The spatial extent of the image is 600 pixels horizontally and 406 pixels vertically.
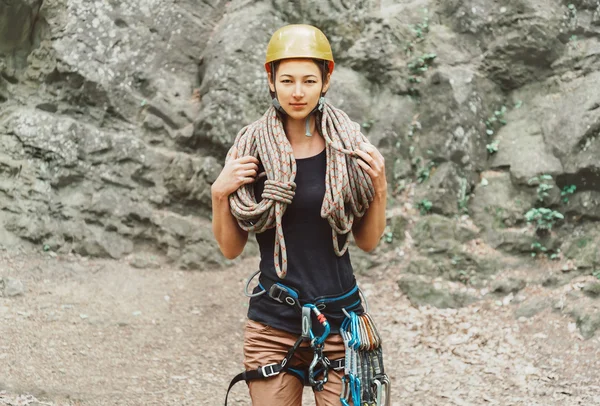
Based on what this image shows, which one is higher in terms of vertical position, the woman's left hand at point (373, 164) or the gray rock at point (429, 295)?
the woman's left hand at point (373, 164)

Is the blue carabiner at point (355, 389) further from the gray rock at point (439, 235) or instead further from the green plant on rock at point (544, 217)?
the green plant on rock at point (544, 217)

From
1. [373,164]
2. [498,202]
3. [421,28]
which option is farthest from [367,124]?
[373,164]

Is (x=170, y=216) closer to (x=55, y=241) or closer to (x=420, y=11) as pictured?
(x=55, y=241)

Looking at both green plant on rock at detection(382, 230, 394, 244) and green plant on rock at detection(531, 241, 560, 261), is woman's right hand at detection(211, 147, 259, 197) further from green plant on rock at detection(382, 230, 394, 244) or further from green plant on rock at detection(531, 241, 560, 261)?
green plant on rock at detection(531, 241, 560, 261)

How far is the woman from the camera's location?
7.80 ft

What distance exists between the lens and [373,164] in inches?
94.3

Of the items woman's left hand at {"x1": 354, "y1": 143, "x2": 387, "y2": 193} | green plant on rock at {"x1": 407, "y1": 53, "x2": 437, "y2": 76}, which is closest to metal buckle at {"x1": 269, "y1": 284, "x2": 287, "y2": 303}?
woman's left hand at {"x1": 354, "y1": 143, "x2": 387, "y2": 193}

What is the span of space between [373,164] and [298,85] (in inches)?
16.4

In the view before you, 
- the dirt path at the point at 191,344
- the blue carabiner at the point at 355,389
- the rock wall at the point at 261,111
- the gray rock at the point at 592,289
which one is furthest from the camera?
the rock wall at the point at 261,111

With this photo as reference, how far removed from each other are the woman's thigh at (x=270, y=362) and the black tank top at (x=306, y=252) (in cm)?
4

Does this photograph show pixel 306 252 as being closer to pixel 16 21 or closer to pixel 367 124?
pixel 367 124

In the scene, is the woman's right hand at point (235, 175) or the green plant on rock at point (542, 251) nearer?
the woman's right hand at point (235, 175)

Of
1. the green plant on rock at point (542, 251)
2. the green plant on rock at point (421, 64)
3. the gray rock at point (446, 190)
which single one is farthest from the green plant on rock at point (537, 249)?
the green plant on rock at point (421, 64)

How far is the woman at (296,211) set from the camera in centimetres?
238
